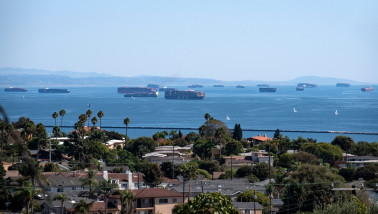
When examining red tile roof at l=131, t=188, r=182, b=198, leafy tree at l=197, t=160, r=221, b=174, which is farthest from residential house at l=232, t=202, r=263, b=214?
leafy tree at l=197, t=160, r=221, b=174

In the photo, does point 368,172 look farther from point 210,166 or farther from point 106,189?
point 106,189

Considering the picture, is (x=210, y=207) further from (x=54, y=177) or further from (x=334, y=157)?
(x=334, y=157)

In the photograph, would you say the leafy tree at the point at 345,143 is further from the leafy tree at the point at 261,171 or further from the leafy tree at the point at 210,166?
the leafy tree at the point at 261,171

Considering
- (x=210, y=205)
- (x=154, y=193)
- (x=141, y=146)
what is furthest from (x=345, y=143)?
(x=210, y=205)

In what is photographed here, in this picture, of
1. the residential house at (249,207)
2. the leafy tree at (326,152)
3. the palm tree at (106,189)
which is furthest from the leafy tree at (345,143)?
the palm tree at (106,189)

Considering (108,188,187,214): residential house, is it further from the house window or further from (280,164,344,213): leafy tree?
(280,164,344,213): leafy tree

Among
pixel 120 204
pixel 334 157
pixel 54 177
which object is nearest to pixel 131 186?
pixel 54 177
